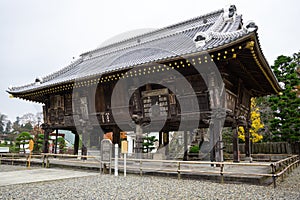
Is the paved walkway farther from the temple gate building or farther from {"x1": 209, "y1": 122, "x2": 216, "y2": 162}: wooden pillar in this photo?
{"x1": 209, "y1": 122, "x2": 216, "y2": 162}: wooden pillar

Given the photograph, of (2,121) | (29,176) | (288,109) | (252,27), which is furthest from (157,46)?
(2,121)

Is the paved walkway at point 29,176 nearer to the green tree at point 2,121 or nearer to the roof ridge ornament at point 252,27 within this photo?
the roof ridge ornament at point 252,27

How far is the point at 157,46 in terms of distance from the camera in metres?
14.2

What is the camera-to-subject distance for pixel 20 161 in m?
13.6

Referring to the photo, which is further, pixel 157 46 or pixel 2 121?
pixel 2 121

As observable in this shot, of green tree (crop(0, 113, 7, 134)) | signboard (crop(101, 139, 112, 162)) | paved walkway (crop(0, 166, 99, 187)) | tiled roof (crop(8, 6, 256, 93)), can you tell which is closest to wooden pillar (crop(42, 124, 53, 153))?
tiled roof (crop(8, 6, 256, 93))

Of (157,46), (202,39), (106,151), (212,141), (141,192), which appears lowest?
(141,192)

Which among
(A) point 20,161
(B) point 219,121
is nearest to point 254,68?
(B) point 219,121

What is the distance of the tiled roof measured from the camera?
9815 millimetres

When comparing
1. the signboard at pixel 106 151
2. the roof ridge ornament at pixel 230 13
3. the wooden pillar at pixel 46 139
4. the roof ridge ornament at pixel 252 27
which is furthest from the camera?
the wooden pillar at pixel 46 139

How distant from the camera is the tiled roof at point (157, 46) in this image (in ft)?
32.2

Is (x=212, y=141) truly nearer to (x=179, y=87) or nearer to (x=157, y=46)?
(x=179, y=87)

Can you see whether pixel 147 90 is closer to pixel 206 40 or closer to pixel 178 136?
pixel 206 40

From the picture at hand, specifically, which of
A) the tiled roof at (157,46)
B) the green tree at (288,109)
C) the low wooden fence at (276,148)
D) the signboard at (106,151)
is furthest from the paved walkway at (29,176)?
the low wooden fence at (276,148)
